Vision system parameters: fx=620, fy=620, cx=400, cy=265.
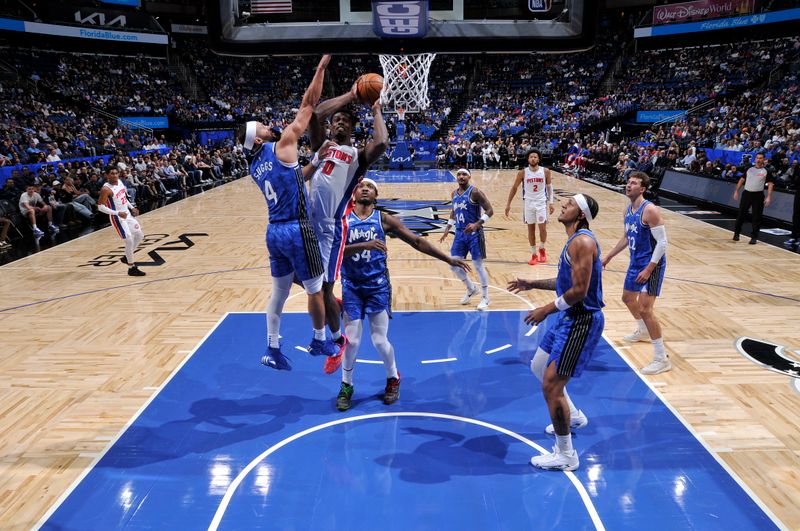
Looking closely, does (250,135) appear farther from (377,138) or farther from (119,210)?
(119,210)

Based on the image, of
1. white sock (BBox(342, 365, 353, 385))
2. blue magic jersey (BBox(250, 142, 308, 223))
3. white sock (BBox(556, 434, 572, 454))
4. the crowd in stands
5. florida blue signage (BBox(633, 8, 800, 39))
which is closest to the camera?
white sock (BBox(556, 434, 572, 454))

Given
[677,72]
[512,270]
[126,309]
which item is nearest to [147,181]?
[126,309]

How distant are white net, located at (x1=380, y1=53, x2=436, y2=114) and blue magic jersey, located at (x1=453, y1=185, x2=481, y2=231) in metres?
3.62

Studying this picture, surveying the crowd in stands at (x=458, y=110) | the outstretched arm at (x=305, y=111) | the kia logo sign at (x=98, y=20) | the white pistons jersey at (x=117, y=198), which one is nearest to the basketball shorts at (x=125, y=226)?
the white pistons jersey at (x=117, y=198)

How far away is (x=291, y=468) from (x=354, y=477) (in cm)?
45

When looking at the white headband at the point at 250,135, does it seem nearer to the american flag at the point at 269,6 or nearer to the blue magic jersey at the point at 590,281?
the american flag at the point at 269,6

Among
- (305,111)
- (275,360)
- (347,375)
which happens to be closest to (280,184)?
(305,111)

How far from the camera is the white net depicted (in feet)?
36.6

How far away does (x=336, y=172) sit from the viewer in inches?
178

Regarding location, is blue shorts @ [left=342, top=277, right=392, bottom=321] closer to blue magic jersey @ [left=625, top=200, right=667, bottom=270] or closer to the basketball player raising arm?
the basketball player raising arm

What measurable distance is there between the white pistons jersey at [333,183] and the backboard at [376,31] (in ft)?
4.44

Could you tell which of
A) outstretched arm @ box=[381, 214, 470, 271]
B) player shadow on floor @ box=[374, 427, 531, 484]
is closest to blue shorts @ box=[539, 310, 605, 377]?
player shadow on floor @ box=[374, 427, 531, 484]

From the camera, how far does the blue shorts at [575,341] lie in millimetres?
3980

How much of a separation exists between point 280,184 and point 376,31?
1832 mm
